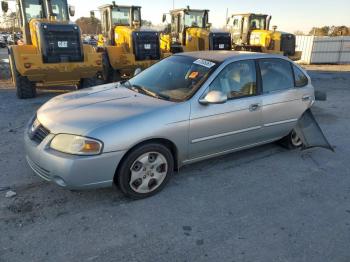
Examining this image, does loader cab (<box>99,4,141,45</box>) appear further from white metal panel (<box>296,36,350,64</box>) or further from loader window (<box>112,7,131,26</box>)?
white metal panel (<box>296,36,350,64</box>)

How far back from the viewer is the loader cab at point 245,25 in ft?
50.9

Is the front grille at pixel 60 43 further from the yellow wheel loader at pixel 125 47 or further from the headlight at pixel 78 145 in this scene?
the headlight at pixel 78 145

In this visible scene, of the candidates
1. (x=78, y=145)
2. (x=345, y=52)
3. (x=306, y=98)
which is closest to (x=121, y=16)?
(x=306, y=98)

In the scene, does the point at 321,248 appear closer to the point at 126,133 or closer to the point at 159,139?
the point at 159,139

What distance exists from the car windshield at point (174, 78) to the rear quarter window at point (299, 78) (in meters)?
1.58

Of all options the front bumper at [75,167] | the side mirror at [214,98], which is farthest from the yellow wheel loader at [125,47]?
the front bumper at [75,167]

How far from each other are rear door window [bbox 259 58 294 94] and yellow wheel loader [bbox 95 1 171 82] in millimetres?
6404

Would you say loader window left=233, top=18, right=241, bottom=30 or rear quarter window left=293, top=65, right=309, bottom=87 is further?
loader window left=233, top=18, right=241, bottom=30

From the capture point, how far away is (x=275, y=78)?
179 inches

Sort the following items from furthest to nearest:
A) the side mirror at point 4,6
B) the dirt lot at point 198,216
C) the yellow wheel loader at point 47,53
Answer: the side mirror at point 4,6 < the yellow wheel loader at point 47,53 < the dirt lot at point 198,216

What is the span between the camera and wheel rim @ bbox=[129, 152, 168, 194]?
3436 millimetres

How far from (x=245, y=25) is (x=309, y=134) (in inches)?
468

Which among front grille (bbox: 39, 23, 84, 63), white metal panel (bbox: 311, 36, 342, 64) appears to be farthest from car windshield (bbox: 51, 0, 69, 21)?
white metal panel (bbox: 311, 36, 342, 64)

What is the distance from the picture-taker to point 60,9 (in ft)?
30.2
